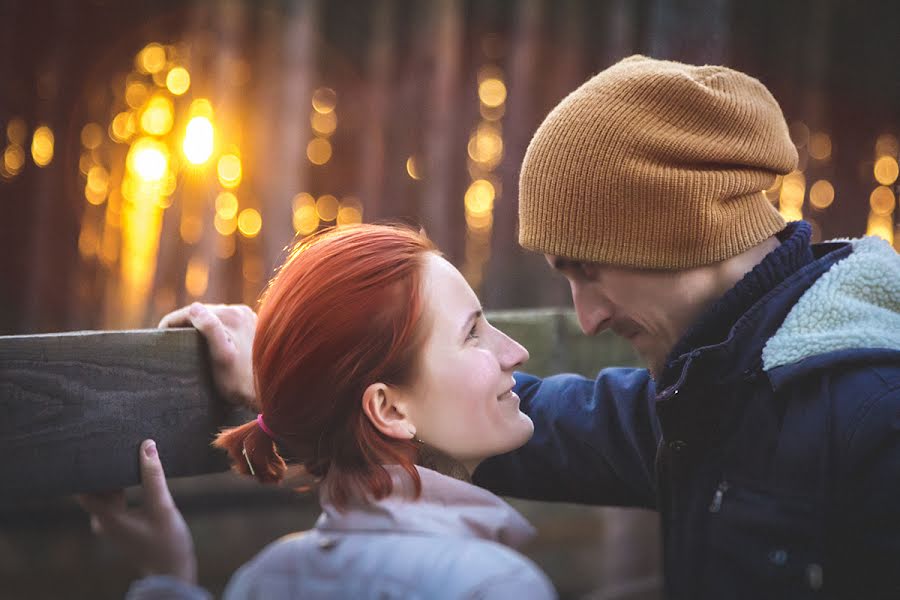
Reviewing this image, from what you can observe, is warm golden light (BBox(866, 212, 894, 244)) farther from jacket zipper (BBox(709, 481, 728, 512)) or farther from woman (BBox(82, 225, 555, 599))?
woman (BBox(82, 225, 555, 599))

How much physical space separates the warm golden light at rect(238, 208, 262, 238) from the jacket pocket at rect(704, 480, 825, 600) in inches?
115

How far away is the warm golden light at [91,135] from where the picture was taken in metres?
3.89

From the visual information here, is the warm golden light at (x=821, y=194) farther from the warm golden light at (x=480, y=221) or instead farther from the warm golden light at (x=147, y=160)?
the warm golden light at (x=147, y=160)

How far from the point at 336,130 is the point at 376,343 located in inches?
119

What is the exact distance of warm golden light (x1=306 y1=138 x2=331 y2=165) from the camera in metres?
4.15

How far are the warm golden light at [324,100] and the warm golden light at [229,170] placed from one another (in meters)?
0.47

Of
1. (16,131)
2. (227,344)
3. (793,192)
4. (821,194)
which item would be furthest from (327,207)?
(821,194)

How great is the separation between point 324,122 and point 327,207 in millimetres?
397

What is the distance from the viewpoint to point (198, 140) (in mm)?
3902

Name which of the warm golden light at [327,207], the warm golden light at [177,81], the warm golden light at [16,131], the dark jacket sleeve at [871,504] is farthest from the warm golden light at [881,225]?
the dark jacket sleeve at [871,504]

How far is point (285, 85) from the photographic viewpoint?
4.03 meters

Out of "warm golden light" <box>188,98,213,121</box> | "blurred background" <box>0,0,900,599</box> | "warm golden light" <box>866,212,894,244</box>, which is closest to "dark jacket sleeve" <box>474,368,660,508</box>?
"blurred background" <box>0,0,900,599</box>

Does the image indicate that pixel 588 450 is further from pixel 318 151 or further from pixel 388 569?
pixel 318 151

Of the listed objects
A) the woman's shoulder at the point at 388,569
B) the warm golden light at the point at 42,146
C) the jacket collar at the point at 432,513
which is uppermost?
the warm golden light at the point at 42,146
